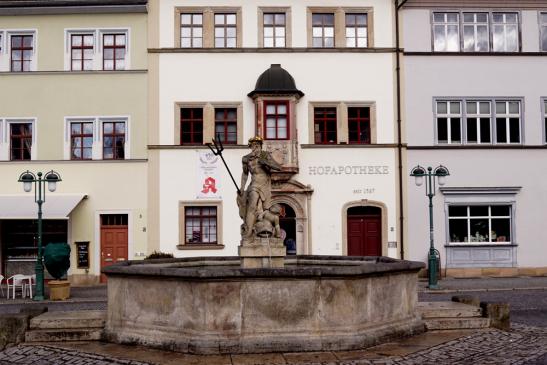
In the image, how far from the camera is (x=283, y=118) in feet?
85.0

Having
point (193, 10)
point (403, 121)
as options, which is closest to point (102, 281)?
point (193, 10)

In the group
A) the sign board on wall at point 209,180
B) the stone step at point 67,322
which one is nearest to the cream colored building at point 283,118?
the sign board on wall at point 209,180

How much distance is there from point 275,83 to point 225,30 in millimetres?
2971

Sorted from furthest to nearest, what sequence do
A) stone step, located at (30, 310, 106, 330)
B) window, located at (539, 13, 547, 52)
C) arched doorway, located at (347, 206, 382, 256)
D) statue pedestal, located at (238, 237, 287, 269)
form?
window, located at (539, 13, 547, 52), arched doorway, located at (347, 206, 382, 256), statue pedestal, located at (238, 237, 287, 269), stone step, located at (30, 310, 106, 330)

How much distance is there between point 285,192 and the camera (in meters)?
25.7

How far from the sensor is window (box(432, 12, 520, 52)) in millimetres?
26750

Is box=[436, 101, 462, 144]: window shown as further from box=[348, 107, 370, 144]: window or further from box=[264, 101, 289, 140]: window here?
box=[264, 101, 289, 140]: window

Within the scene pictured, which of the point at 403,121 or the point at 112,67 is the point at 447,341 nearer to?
the point at 403,121

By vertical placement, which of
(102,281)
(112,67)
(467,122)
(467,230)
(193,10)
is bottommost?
(102,281)

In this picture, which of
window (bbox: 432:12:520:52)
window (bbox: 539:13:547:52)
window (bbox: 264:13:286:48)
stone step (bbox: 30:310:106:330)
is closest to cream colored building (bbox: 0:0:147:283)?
window (bbox: 264:13:286:48)

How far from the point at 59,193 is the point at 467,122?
15.6m

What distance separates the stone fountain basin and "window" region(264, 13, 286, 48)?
17.3 metres

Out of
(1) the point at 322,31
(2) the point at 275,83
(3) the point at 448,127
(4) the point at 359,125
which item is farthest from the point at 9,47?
(3) the point at 448,127

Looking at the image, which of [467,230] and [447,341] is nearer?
[447,341]
